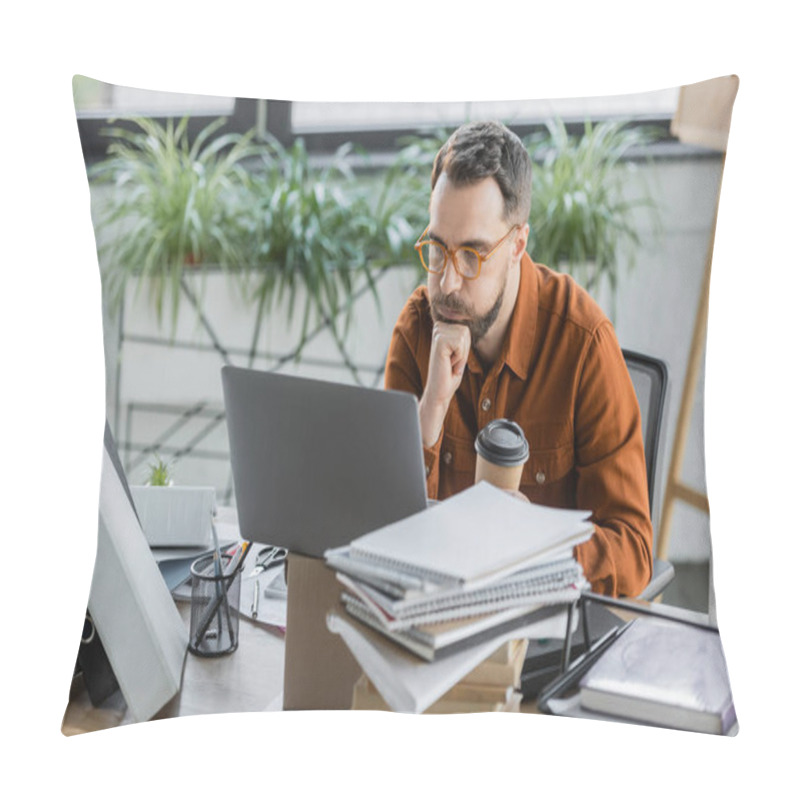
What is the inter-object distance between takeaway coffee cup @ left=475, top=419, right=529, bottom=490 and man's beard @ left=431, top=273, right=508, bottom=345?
143 mm

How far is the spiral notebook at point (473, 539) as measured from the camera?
1.77 meters

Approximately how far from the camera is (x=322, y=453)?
1863 mm

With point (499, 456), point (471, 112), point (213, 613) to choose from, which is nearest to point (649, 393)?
point (499, 456)

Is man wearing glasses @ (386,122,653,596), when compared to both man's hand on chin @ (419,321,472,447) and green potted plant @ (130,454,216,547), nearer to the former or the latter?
man's hand on chin @ (419,321,472,447)

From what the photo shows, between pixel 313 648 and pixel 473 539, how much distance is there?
0.31 m

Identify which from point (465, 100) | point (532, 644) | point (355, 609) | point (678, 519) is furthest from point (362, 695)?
point (465, 100)

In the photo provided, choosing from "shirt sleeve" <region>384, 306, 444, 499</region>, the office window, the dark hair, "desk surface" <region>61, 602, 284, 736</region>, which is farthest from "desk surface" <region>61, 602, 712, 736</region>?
→ the office window

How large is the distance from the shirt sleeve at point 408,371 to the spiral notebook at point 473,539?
50mm

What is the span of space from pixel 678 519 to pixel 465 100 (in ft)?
2.42

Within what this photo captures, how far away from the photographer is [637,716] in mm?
1868

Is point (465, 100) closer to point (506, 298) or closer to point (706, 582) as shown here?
point (506, 298)

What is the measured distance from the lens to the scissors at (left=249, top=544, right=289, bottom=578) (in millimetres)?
1918

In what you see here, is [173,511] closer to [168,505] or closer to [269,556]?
[168,505]

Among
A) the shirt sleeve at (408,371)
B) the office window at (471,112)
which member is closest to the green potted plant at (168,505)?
the shirt sleeve at (408,371)
